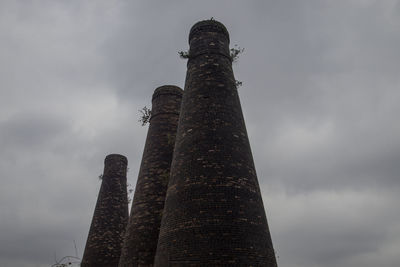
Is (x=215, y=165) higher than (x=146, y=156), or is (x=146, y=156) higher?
(x=146, y=156)

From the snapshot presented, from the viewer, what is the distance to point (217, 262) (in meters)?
7.38

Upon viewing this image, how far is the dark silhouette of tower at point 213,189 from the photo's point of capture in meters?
7.68

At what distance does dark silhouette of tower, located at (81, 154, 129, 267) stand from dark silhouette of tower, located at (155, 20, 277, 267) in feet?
27.8

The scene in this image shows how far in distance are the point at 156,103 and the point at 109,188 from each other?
17.9 ft

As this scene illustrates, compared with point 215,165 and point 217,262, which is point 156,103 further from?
point 217,262

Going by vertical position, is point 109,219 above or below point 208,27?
below

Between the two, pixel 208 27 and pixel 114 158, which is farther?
pixel 114 158

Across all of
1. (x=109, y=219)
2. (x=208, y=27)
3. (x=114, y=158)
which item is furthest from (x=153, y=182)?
(x=114, y=158)

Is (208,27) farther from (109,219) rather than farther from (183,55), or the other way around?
(109,219)

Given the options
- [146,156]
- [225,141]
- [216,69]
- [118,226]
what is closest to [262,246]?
[225,141]

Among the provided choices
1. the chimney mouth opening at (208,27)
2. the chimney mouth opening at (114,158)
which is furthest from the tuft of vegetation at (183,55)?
the chimney mouth opening at (114,158)

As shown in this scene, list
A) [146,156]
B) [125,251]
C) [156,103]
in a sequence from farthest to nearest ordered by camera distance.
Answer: [156,103], [146,156], [125,251]

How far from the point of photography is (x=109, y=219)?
1672 centimetres

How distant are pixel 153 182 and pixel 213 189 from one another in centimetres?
512
